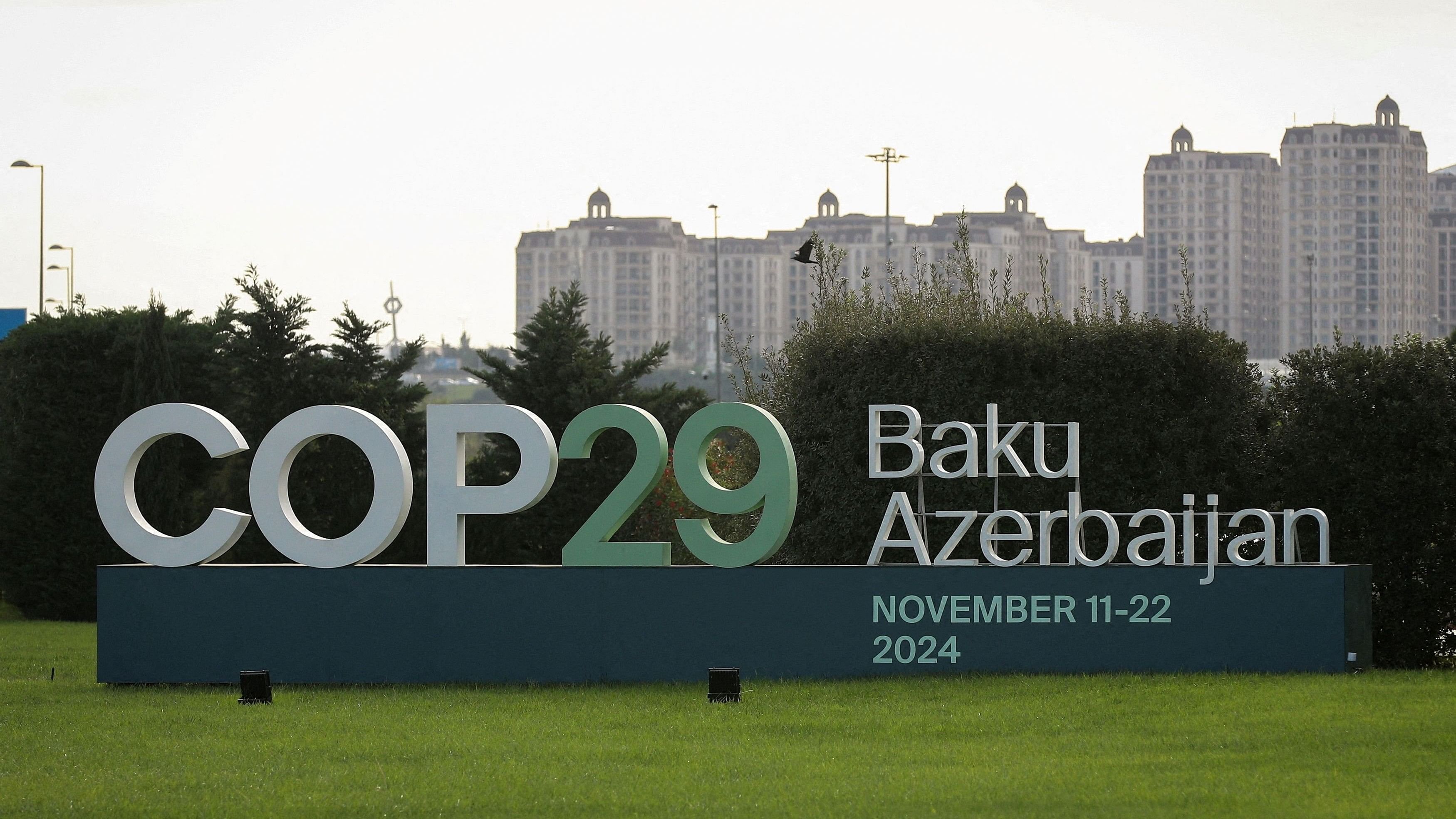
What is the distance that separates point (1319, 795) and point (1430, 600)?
7456mm

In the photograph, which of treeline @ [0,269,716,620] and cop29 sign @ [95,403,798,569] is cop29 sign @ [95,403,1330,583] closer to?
cop29 sign @ [95,403,798,569]

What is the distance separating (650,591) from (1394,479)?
7.69 metres

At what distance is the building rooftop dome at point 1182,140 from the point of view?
186 meters

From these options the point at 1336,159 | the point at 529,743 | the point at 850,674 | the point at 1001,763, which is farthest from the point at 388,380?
the point at 1336,159

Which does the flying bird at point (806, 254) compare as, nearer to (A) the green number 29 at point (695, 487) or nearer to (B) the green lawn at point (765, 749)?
(A) the green number 29 at point (695, 487)

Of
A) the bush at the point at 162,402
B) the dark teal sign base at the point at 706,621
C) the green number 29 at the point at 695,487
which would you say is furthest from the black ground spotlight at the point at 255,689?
the bush at the point at 162,402

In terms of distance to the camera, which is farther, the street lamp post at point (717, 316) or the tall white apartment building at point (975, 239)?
the tall white apartment building at point (975, 239)

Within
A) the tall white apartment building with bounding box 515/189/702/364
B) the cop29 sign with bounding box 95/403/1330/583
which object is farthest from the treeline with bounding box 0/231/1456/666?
the tall white apartment building with bounding box 515/189/702/364

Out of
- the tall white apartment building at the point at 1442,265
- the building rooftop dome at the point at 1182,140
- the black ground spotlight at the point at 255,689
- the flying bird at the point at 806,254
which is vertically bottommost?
the black ground spotlight at the point at 255,689

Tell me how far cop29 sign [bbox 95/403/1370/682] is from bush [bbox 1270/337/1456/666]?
1279mm

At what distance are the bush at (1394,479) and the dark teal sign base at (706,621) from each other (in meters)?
1.36

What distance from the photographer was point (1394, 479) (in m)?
16.6

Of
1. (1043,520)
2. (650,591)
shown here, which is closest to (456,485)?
(650,591)

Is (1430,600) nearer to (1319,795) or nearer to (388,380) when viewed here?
(1319,795)
